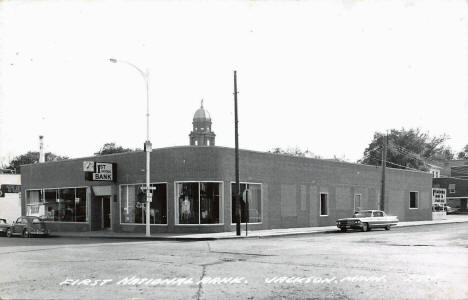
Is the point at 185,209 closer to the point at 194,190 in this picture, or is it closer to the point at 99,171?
the point at 194,190

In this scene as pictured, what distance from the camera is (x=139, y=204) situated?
32125 mm

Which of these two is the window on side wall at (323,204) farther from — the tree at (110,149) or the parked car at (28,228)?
the tree at (110,149)

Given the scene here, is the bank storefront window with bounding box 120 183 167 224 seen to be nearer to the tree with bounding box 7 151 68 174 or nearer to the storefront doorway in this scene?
the storefront doorway

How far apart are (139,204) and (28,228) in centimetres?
653

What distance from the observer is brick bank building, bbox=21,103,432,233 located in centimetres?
3011

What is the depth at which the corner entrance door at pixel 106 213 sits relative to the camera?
35.2 meters

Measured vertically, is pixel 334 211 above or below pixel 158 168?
below

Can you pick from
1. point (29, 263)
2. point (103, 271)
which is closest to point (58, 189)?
point (29, 263)

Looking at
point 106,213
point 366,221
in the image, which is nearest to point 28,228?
point 106,213

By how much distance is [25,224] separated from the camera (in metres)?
31.4

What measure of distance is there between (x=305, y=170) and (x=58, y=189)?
17.5 meters

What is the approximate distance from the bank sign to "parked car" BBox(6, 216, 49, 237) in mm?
4012

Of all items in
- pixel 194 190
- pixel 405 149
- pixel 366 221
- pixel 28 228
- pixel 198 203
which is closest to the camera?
pixel 198 203

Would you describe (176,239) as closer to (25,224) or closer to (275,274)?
(25,224)
